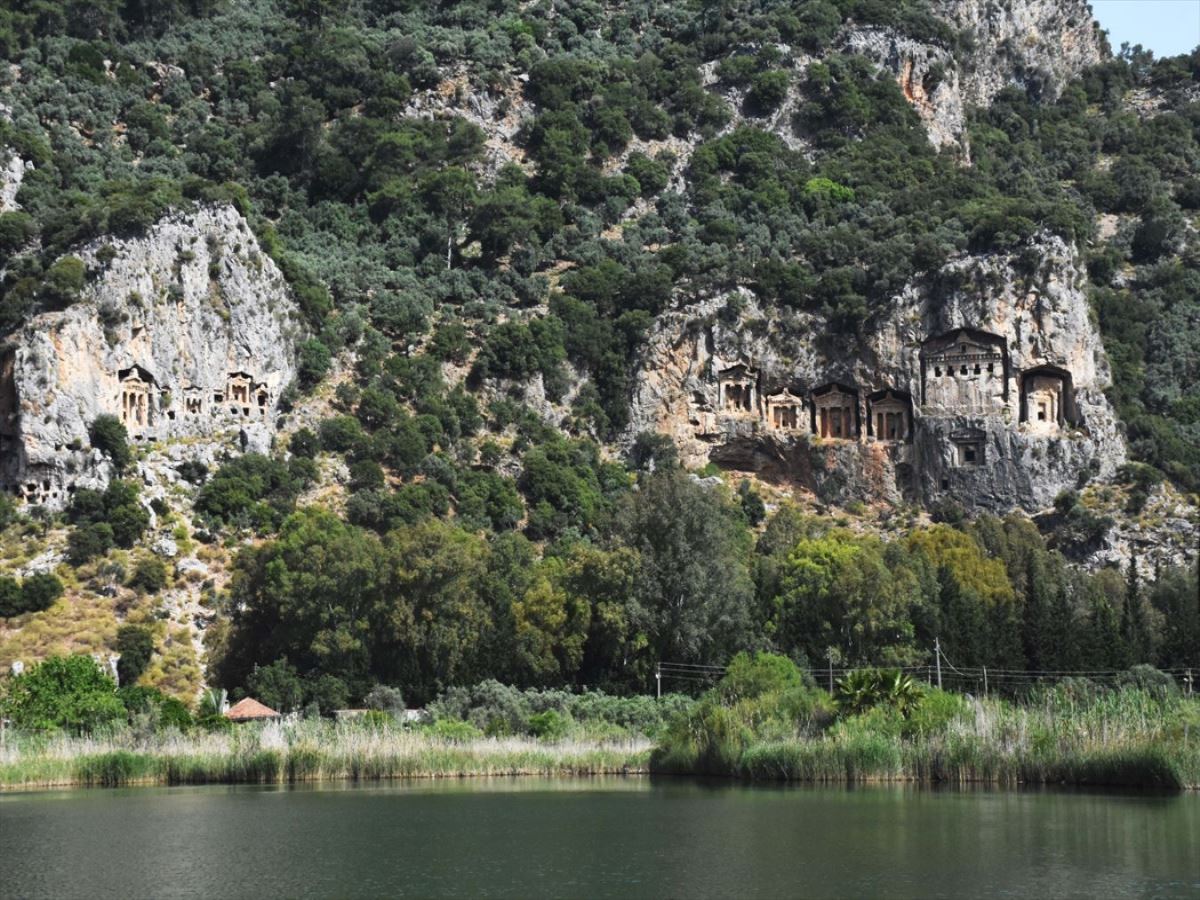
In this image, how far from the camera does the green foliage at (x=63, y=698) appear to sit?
62.1 metres

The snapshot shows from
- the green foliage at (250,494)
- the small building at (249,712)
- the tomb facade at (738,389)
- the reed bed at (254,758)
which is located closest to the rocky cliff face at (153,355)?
the green foliage at (250,494)

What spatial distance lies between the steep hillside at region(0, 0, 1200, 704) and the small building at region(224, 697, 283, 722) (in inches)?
125

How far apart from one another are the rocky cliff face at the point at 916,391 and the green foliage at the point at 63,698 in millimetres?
48937

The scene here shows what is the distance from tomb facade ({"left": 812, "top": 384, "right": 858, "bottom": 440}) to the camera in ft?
361

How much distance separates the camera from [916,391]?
107 meters

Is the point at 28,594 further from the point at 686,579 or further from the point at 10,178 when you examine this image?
the point at 10,178

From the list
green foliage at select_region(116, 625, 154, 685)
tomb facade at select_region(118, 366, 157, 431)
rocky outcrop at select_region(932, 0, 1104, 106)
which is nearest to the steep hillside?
tomb facade at select_region(118, 366, 157, 431)

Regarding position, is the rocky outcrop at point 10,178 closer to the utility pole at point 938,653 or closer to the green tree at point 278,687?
the green tree at point 278,687

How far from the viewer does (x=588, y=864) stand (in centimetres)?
3447

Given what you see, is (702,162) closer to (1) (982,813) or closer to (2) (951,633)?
(2) (951,633)

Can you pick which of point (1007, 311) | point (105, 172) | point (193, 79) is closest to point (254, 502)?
point (105, 172)

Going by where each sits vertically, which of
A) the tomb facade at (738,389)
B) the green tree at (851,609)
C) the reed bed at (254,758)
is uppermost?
the tomb facade at (738,389)

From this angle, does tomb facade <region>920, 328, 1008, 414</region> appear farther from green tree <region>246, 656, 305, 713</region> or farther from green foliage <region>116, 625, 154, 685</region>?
green foliage <region>116, 625, 154, 685</region>

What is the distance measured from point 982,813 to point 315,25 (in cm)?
12329
